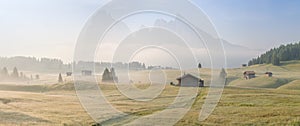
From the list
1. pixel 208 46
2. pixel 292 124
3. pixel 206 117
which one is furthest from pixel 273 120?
A: pixel 208 46

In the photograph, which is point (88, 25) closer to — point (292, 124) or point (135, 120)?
point (135, 120)

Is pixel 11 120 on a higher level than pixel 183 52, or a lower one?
lower

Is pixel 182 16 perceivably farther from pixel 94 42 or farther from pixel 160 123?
pixel 160 123

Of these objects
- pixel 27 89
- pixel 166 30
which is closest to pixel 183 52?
pixel 166 30

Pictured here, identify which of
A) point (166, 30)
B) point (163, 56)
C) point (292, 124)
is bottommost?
point (292, 124)

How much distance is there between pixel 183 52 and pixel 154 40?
357cm

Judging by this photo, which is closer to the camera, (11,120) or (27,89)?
(11,120)

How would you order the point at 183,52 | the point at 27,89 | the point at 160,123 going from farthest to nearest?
the point at 27,89 < the point at 183,52 < the point at 160,123

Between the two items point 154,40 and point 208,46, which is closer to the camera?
point 208,46

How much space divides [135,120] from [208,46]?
1153cm

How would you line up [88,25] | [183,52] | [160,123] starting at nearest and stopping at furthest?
[88,25], [160,123], [183,52]

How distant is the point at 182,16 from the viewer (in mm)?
31062

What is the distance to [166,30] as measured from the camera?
3462 centimetres

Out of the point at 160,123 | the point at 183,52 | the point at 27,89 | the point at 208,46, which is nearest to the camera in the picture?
the point at 208,46
